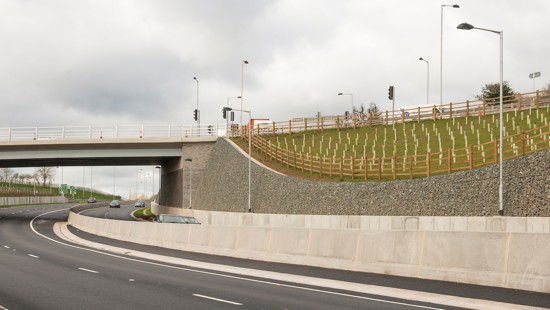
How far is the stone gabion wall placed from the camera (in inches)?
1159

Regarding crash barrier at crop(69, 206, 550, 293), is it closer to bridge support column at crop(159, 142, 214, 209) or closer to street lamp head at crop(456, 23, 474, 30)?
street lamp head at crop(456, 23, 474, 30)

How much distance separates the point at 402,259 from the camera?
1727cm

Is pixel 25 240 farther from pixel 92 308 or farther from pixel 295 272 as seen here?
pixel 92 308

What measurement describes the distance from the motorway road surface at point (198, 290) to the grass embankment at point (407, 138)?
22.6m

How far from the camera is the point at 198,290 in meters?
14.7

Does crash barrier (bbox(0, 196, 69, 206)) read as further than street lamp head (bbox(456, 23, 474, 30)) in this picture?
Yes

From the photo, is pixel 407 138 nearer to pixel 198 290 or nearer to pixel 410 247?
pixel 410 247

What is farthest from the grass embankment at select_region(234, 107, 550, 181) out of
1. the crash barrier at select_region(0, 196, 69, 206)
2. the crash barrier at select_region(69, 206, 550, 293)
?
the crash barrier at select_region(0, 196, 69, 206)

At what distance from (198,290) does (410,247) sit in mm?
6145

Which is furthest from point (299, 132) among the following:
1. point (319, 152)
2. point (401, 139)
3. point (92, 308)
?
point (92, 308)

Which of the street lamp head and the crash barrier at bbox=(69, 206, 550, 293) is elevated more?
the street lamp head

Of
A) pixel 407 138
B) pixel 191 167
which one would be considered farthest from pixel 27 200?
pixel 407 138

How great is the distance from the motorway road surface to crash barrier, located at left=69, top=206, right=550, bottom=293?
44 cm

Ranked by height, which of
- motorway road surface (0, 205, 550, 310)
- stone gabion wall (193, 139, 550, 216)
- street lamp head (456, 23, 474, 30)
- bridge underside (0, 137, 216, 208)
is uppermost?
street lamp head (456, 23, 474, 30)
